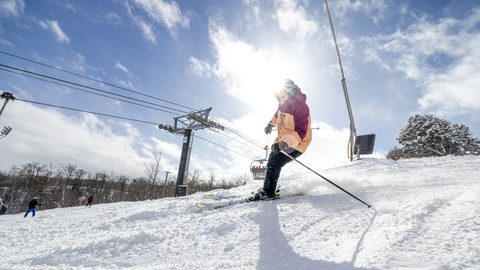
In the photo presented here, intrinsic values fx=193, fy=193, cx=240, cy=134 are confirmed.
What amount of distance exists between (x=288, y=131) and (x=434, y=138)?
2872 cm

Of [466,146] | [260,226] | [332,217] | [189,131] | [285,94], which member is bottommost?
[260,226]

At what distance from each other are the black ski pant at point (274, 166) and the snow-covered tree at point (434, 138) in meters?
25.6

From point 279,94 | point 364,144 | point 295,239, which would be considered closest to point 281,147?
point 279,94

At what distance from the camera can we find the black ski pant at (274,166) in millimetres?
3424

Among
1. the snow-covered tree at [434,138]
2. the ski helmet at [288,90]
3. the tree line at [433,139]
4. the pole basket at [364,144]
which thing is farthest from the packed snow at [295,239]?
the snow-covered tree at [434,138]

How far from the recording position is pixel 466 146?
2355cm

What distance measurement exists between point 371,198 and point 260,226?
1.75 meters

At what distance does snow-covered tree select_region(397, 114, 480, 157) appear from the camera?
71.1ft

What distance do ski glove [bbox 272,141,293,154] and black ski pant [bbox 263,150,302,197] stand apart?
98mm

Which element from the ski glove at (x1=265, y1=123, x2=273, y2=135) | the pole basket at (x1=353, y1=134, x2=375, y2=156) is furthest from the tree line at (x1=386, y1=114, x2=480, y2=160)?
the ski glove at (x1=265, y1=123, x2=273, y2=135)

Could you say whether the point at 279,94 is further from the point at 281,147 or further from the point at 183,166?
the point at 183,166

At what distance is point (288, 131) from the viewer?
3.40 meters

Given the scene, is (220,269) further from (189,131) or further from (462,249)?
(189,131)

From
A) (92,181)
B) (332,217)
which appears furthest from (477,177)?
(92,181)
